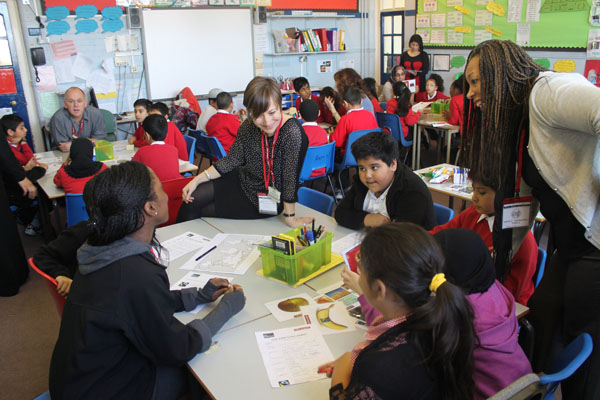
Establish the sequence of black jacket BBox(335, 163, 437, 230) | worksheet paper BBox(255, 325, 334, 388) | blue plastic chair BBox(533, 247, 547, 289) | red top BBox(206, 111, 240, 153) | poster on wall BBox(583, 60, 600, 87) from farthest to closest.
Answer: poster on wall BBox(583, 60, 600, 87) → red top BBox(206, 111, 240, 153) → black jacket BBox(335, 163, 437, 230) → blue plastic chair BBox(533, 247, 547, 289) → worksheet paper BBox(255, 325, 334, 388)

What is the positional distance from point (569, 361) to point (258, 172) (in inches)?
76.7

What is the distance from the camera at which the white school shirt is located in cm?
260

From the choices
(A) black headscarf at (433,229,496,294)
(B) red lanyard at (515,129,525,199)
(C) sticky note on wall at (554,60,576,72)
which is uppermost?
(C) sticky note on wall at (554,60,576,72)

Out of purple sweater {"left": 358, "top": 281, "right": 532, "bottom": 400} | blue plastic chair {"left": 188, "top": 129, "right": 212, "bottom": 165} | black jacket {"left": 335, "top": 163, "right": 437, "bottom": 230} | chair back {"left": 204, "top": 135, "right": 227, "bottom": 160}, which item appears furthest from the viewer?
blue plastic chair {"left": 188, "top": 129, "right": 212, "bottom": 165}

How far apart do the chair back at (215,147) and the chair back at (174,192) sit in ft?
6.33

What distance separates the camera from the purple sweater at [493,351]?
4.59ft

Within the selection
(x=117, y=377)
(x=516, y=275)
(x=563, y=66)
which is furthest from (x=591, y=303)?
(x=563, y=66)

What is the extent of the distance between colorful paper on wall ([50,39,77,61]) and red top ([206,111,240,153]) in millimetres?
2801

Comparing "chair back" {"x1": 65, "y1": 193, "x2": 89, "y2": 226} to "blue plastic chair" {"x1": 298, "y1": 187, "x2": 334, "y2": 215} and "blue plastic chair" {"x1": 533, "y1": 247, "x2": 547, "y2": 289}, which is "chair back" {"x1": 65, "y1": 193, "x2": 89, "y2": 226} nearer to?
"blue plastic chair" {"x1": 298, "y1": 187, "x2": 334, "y2": 215}

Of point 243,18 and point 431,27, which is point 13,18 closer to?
point 243,18

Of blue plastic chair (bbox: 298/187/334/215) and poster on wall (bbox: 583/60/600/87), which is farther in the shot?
poster on wall (bbox: 583/60/600/87)

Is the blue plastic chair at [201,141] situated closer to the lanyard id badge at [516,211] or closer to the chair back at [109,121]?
the chair back at [109,121]

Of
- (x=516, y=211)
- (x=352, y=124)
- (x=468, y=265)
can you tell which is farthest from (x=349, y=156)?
(x=468, y=265)

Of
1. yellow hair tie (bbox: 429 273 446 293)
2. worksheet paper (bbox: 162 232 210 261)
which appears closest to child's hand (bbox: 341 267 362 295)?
yellow hair tie (bbox: 429 273 446 293)
